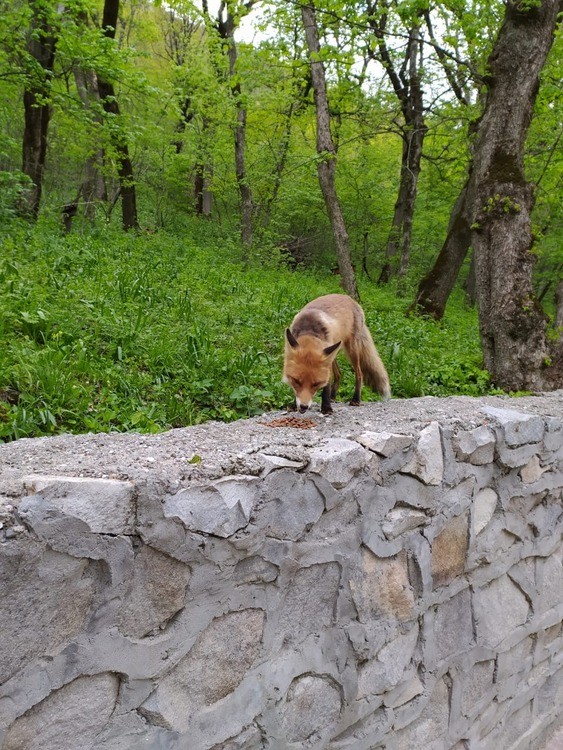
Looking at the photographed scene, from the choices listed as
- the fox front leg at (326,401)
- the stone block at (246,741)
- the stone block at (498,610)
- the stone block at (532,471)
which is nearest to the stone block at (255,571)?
the stone block at (246,741)

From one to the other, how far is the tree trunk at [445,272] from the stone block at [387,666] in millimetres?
9576

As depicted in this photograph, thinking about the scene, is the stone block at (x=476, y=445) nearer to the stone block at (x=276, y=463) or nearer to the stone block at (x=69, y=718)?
the stone block at (x=276, y=463)

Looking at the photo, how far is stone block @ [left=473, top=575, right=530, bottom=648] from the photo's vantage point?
11.5 ft

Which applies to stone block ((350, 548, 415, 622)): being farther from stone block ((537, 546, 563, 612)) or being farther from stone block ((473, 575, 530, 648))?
stone block ((537, 546, 563, 612))

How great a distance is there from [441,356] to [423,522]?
5.03 m

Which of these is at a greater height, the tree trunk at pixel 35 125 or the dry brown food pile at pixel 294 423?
the tree trunk at pixel 35 125

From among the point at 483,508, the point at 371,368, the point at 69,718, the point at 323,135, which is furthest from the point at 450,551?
the point at 323,135

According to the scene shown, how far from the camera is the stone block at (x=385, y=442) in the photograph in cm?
275

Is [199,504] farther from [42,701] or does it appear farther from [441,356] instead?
[441,356]

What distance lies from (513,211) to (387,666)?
16.6ft

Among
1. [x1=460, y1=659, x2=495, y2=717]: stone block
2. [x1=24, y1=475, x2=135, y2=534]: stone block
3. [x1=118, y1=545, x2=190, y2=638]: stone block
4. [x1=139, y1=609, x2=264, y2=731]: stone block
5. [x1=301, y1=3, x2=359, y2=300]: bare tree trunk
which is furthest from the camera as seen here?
[x1=301, y1=3, x2=359, y2=300]: bare tree trunk

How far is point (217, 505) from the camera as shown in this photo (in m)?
2.14

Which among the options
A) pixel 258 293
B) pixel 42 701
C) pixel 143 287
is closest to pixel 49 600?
pixel 42 701

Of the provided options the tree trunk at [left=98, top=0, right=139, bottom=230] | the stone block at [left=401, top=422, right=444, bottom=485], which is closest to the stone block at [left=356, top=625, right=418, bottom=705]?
the stone block at [left=401, top=422, right=444, bottom=485]
